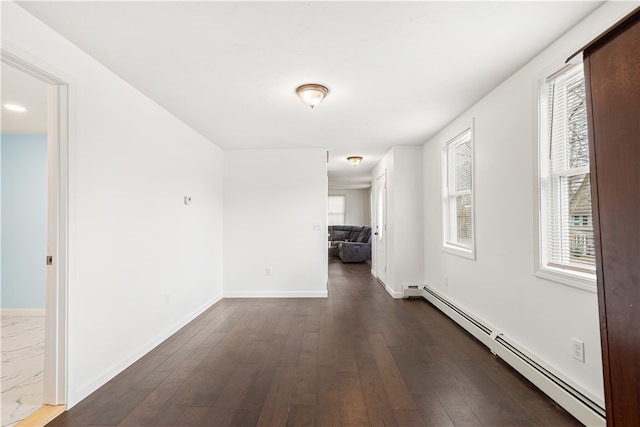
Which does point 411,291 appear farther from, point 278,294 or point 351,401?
point 351,401

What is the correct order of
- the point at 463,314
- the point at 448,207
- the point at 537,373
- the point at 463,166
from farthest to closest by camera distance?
the point at 448,207
the point at 463,166
the point at 463,314
the point at 537,373

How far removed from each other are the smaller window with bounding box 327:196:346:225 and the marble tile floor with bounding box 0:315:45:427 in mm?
8330

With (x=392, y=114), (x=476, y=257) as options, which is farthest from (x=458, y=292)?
(x=392, y=114)

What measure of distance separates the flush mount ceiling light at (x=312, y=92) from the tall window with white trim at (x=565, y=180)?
163cm

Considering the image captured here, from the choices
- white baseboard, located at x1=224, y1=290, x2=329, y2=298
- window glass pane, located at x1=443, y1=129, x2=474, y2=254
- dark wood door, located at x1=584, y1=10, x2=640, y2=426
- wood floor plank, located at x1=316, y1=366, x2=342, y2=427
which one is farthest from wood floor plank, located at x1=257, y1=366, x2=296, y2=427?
white baseboard, located at x1=224, y1=290, x2=329, y2=298

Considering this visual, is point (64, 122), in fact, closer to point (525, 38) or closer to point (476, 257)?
point (525, 38)

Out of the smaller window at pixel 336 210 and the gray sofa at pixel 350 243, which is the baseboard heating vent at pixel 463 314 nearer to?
the gray sofa at pixel 350 243

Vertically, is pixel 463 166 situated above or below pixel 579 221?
above

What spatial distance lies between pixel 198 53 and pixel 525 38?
212cm

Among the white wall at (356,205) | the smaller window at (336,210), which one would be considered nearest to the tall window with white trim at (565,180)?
the white wall at (356,205)

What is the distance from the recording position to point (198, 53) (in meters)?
2.05

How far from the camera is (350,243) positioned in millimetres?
8469

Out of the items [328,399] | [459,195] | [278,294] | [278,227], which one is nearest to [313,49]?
[328,399]

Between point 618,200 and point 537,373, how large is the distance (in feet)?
5.49
